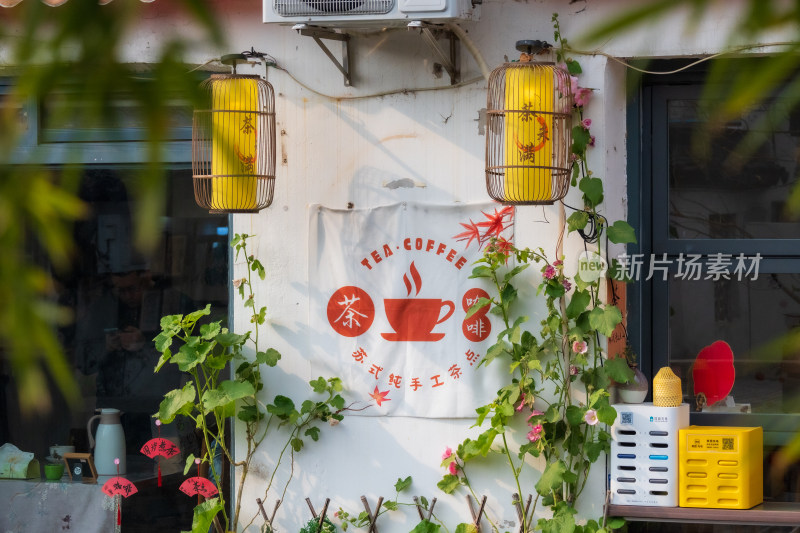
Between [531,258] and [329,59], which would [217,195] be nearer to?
[329,59]

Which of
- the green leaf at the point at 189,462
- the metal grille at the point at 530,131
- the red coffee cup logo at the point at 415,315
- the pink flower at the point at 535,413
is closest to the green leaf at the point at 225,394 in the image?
the green leaf at the point at 189,462

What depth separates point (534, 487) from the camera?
4344 millimetres

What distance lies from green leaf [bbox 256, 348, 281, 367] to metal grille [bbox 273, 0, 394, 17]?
1449 millimetres

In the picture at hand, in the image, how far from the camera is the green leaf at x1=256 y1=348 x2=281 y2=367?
441 centimetres

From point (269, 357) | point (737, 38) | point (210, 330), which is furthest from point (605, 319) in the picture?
point (737, 38)

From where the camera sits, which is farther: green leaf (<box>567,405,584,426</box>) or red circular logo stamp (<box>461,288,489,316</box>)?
red circular logo stamp (<box>461,288,489,316</box>)

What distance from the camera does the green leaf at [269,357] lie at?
4410mm

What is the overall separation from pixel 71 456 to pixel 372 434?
1.54m

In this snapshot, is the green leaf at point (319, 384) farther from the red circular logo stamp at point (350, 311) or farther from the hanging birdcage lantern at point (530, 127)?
the hanging birdcage lantern at point (530, 127)

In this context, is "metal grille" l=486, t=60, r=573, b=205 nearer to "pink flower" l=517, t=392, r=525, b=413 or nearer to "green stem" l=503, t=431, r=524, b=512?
"pink flower" l=517, t=392, r=525, b=413

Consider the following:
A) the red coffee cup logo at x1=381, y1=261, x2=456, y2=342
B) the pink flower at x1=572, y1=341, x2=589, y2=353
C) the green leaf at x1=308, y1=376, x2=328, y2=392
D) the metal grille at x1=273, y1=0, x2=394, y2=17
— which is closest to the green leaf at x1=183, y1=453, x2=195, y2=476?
the green leaf at x1=308, y1=376, x2=328, y2=392

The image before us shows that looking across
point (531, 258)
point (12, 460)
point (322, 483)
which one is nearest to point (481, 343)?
point (531, 258)

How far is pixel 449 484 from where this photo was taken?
172 inches

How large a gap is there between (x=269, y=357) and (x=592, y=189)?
61.3 inches
